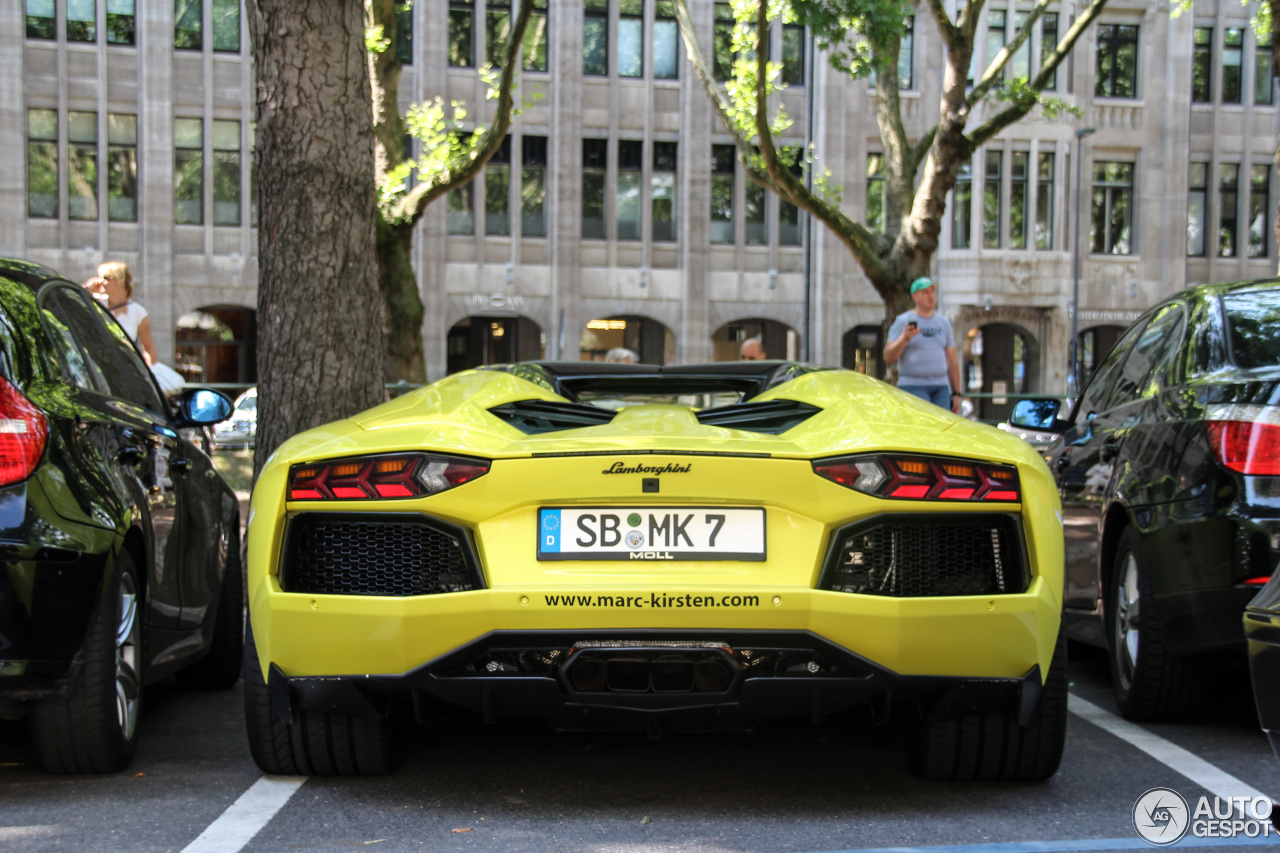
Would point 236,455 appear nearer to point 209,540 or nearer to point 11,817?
point 209,540

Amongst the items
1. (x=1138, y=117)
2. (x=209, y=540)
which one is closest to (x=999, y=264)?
(x=1138, y=117)

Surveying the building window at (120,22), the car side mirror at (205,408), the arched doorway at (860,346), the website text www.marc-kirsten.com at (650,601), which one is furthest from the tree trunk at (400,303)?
the arched doorway at (860,346)

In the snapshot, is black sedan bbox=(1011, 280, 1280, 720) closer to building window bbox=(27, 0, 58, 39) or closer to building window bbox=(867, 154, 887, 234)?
building window bbox=(867, 154, 887, 234)

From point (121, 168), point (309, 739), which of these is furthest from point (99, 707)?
point (121, 168)

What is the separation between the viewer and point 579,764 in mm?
4250

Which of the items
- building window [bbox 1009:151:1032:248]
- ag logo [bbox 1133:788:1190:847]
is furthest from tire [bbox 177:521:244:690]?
building window [bbox 1009:151:1032:248]

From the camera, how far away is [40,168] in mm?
32750

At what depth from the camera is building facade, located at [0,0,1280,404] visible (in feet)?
108

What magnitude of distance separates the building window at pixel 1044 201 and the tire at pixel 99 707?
34.7 meters

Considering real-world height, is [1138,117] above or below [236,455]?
above

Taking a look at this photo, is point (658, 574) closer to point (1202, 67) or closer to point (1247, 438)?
point (1247, 438)

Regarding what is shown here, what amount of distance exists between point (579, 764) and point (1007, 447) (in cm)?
161

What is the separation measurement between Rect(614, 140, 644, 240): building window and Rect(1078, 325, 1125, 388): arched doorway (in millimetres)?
12346

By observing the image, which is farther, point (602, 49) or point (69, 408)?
point (602, 49)
